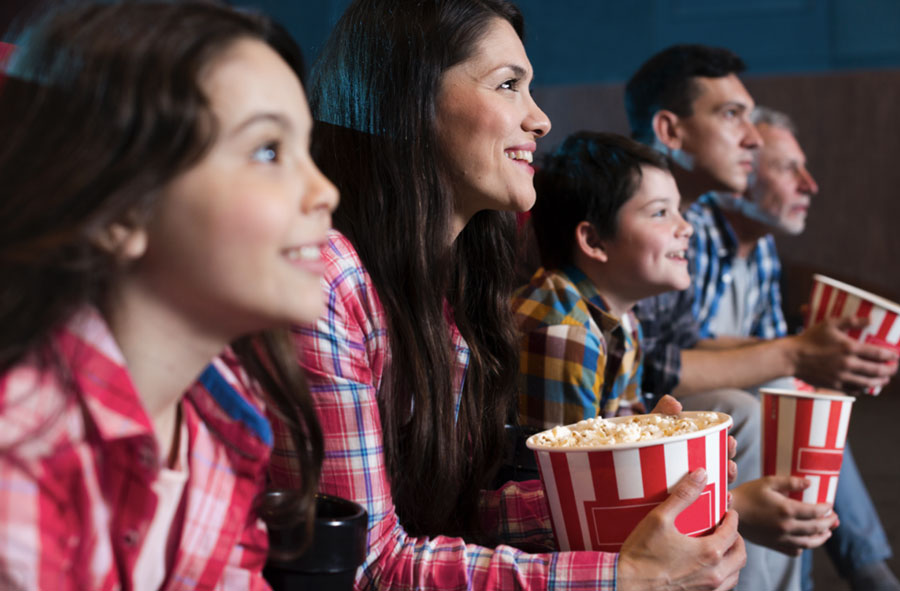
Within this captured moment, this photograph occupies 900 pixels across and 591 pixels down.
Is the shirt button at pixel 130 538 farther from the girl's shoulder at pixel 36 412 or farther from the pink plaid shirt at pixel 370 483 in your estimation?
the pink plaid shirt at pixel 370 483

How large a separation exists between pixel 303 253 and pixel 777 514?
0.92 meters

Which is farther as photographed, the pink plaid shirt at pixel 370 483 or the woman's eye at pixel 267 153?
the pink plaid shirt at pixel 370 483

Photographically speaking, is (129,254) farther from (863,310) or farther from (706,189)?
(706,189)

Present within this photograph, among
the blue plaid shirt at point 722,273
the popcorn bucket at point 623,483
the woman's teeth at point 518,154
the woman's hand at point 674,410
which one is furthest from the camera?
the blue plaid shirt at point 722,273

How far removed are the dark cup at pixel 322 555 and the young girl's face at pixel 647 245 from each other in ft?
3.22

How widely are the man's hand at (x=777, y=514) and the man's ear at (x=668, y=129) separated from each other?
125 cm

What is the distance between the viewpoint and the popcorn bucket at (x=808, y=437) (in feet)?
4.48

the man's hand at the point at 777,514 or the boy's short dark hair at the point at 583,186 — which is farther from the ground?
the boy's short dark hair at the point at 583,186

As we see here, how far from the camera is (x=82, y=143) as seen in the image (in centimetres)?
65

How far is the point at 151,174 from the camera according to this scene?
2.15 ft

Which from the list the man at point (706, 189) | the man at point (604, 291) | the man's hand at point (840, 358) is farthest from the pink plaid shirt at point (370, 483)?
the man's hand at point (840, 358)

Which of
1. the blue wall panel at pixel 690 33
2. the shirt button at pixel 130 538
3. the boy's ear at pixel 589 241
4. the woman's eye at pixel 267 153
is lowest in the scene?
the shirt button at pixel 130 538

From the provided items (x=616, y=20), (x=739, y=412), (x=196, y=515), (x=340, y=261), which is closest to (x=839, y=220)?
(x=616, y=20)

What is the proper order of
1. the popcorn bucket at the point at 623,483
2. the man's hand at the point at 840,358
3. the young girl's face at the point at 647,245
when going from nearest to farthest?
the popcorn bucket at the point at 623,483, the young girl's face at the point at 647,245, the man's hand at the point at 840,358
